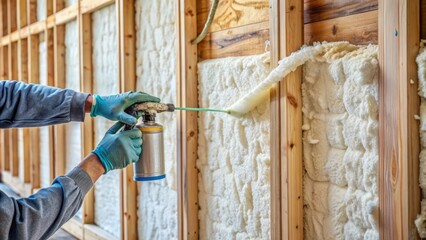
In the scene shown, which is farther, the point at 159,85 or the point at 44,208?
the point at 159,85

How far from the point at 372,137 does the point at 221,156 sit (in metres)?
0.79

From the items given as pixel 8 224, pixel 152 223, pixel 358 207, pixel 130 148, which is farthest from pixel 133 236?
pixel 358 207

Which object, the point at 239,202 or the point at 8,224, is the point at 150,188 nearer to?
the point at 239,202

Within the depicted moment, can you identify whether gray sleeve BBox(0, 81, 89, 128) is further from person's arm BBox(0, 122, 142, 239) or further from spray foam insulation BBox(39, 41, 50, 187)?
spray foam insulation BBox(39, 41, 50, 187)

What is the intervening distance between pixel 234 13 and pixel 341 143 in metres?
0.78

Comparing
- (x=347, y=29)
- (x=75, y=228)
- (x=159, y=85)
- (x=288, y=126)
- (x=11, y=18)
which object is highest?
(x=11, y=18)

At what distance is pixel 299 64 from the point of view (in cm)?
150

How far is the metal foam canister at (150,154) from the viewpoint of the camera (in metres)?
1.66

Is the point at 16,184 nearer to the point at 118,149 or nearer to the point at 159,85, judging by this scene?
the point at 159,85

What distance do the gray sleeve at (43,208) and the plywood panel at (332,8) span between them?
0.97 m

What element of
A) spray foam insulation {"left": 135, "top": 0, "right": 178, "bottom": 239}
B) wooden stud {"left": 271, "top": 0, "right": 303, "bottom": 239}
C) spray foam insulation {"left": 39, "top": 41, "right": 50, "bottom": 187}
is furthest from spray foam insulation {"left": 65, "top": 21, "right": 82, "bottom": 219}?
wooden stud {"left": 271, "top": 0, "right": 303, "bottom": 239}

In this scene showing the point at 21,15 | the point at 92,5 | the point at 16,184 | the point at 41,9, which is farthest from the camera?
the point at 16,184

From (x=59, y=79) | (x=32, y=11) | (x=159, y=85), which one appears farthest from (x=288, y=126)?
(x=32, y=11)

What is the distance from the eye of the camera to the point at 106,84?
116 inches
